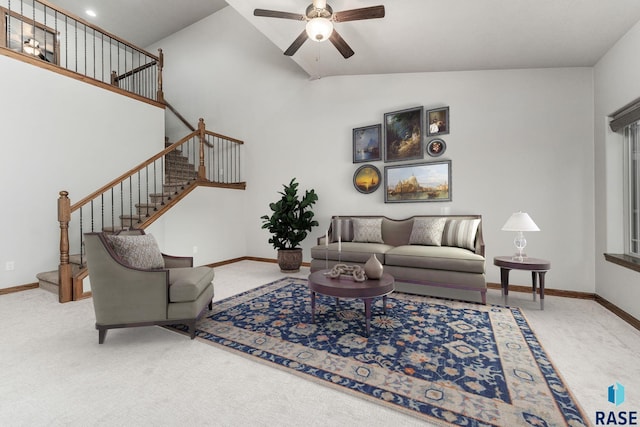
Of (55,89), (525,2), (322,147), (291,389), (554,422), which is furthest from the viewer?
(322,147)

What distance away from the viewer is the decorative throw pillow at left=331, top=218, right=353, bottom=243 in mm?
4621

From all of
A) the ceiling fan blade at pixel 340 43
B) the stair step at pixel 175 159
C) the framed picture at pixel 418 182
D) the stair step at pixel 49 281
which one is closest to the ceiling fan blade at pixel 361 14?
the ceiling fan blade at pixel 340 43

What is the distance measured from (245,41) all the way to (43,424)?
22.5 feet

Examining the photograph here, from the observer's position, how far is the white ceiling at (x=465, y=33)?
8.45 feet

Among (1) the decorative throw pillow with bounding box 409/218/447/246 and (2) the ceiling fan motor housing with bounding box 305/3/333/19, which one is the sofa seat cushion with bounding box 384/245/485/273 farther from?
(2) the ceiling fan motor housing with bounding box 305/3/333/19

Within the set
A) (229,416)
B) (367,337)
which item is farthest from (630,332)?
(229,416)

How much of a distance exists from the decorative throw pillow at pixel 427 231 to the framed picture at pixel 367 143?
1.36 metres

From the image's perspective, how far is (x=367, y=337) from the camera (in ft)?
7.66

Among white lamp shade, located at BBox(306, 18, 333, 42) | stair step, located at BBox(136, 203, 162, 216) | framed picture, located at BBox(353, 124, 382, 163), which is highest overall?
white lamp shade, located at BBox(306, 18, 333, 42)

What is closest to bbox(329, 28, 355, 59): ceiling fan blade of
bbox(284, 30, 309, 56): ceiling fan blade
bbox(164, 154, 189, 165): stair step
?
bbox(284, 30, 309, 56): ceiling fan blade

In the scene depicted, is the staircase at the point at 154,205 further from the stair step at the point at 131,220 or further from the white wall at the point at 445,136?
the white wall at the point at 445,136

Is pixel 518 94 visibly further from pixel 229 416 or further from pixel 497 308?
pixel 229 416

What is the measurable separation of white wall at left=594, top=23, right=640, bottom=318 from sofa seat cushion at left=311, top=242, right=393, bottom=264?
2.38 metres

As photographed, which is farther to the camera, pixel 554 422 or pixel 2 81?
pixel 2 81
